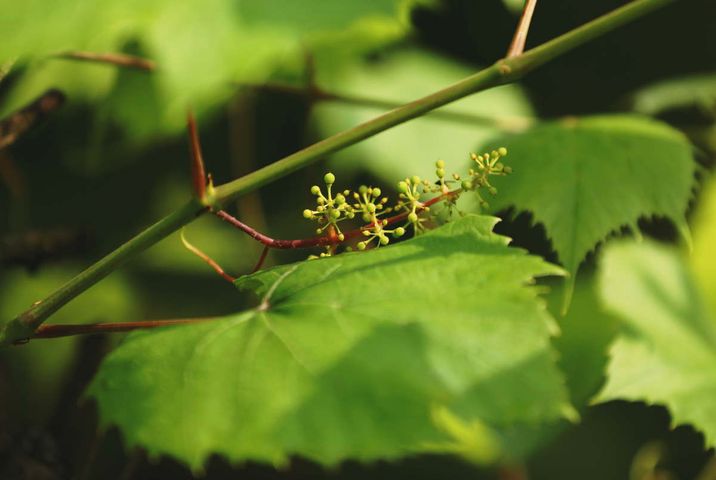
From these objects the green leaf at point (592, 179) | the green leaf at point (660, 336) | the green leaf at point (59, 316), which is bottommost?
the green leaf at point (660, 336)

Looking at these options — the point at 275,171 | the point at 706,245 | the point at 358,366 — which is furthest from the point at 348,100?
the point at 706,245

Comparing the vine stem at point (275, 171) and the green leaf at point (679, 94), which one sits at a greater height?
the vine stem at point (275, 171)

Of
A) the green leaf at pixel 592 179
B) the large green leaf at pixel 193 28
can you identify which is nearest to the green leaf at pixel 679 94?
the green leaf at pixel 592 179

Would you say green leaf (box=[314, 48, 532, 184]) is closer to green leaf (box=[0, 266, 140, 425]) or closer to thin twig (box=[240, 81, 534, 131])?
thin twig (box=[240, 81, 534, 131])

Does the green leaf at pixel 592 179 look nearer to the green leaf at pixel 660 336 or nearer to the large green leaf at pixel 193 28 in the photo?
the green leaf at pixel 660 336

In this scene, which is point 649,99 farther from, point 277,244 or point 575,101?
point 277,244

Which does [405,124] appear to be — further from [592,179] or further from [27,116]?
[27,116]
